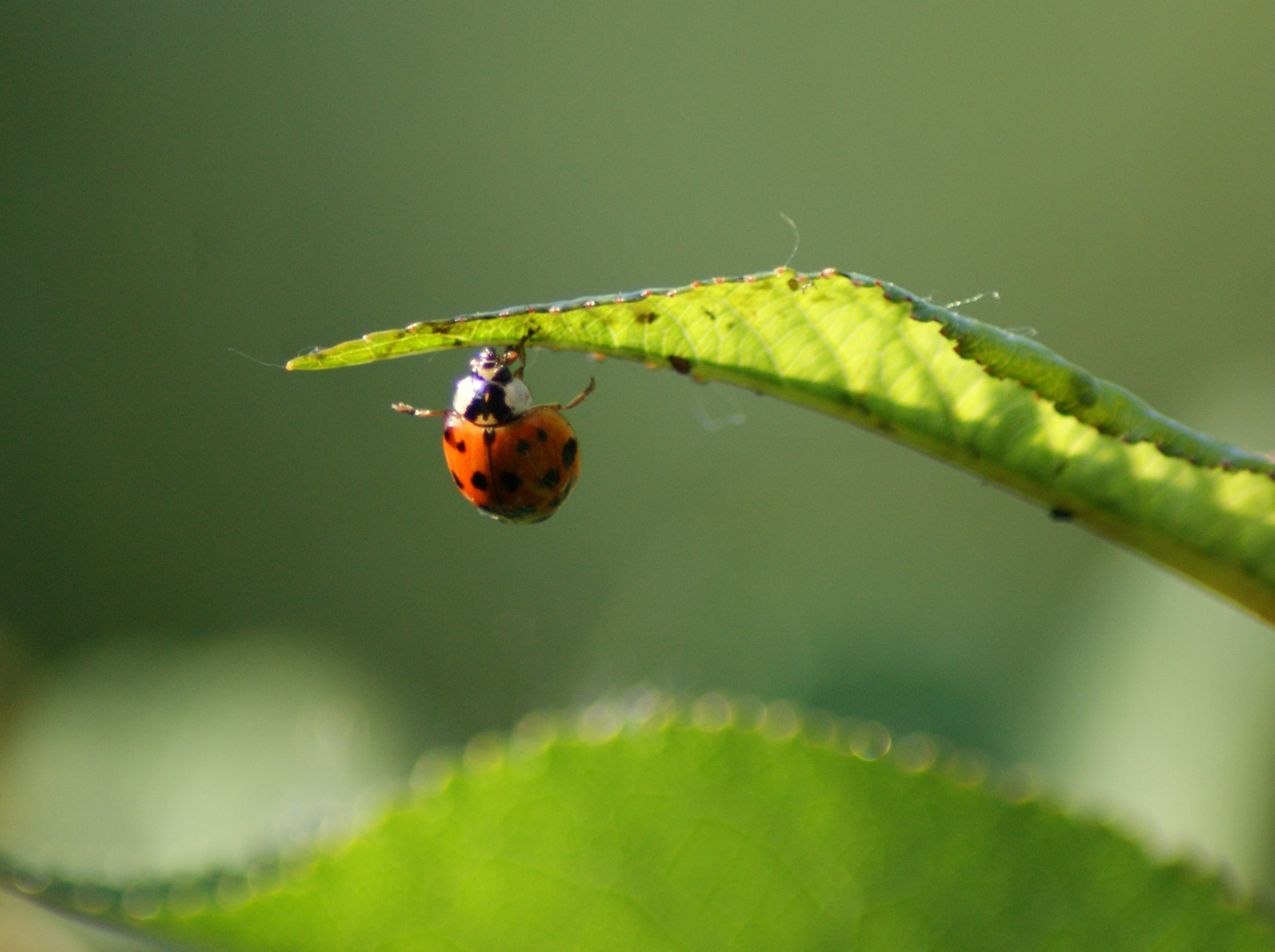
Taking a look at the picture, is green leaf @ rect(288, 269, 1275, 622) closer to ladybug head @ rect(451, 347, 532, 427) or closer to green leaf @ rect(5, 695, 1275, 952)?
green leaf @ rect(5, 695, 1275, 952)

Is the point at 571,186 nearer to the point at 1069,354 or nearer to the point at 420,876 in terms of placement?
the point at 1069,354

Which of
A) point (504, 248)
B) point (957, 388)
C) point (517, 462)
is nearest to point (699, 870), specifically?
point (957, 388)

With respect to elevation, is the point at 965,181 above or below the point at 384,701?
above

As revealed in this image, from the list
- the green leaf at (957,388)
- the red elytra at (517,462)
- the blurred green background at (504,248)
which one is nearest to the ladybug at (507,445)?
the red elytra at (517,462)

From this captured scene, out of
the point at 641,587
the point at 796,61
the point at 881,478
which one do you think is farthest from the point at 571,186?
the point at 641,587

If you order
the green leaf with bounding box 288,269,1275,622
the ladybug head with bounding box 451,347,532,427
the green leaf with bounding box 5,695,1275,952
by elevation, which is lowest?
the green leaf with bounding box 5,695,1275,952

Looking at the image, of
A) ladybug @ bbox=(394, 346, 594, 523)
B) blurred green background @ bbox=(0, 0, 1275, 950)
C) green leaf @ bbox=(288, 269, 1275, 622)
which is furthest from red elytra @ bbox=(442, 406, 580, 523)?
blurred green background @ bbox=(0, 0, 1275, 950)
